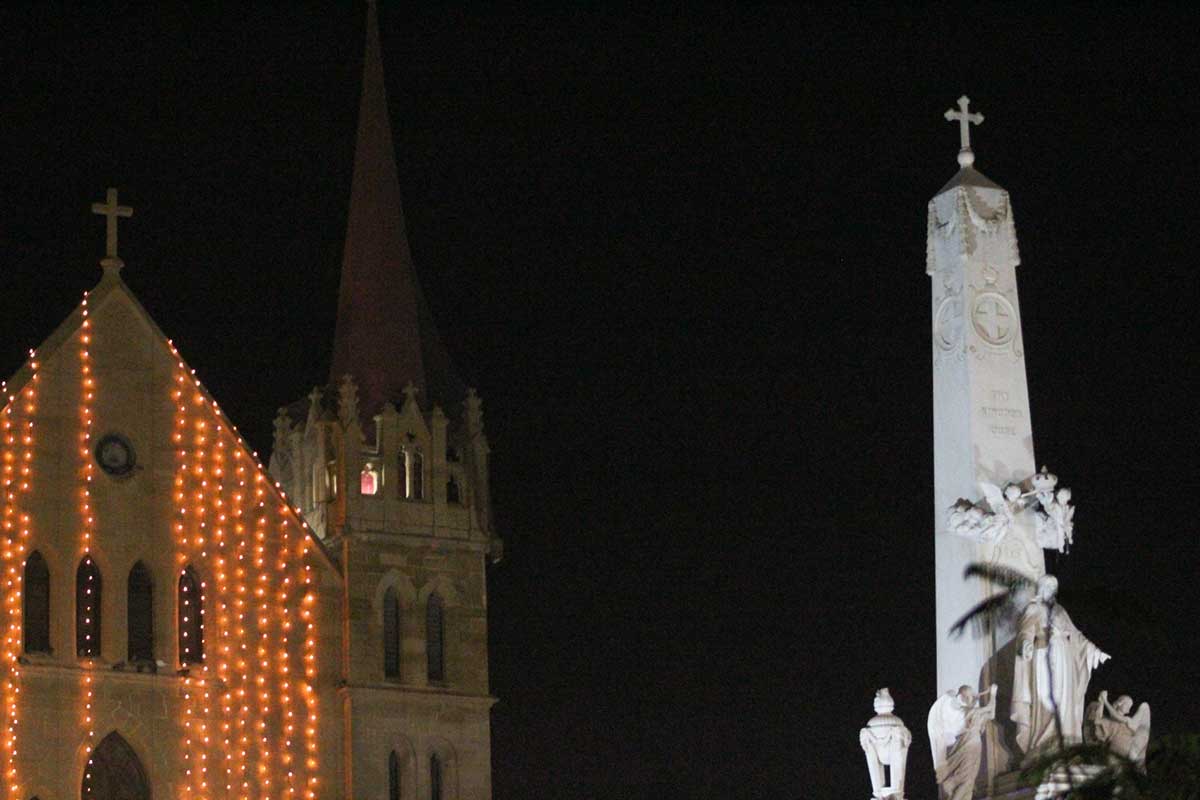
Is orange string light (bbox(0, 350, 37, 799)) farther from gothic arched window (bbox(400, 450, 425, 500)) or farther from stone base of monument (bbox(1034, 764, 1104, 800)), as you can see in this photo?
stone base of monument (bbox(1034, 764, 1104, 800))

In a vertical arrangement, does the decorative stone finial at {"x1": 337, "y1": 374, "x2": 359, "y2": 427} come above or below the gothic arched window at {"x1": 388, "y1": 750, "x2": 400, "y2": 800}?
above

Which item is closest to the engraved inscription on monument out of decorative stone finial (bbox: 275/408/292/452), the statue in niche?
the statue in niche

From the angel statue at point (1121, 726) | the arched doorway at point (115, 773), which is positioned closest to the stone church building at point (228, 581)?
the arched doorway at point (115, 773)

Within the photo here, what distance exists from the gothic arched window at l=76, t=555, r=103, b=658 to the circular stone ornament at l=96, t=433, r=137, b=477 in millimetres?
1456

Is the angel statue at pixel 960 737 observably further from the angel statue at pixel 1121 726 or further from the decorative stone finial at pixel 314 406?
the decorative stone finial at pixel 314 406

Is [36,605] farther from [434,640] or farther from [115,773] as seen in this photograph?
[434,640]

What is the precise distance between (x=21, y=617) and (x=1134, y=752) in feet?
60.0

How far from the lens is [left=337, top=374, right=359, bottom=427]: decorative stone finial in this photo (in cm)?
5100

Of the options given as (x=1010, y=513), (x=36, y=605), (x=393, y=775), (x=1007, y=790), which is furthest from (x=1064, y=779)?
(x=36, y=605)

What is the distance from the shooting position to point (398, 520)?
167 feet

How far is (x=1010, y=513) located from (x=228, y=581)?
1576 centimetres

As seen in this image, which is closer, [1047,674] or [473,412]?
[1047,674]

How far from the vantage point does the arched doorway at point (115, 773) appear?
48.2 meters

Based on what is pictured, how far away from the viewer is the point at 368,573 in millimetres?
50562
